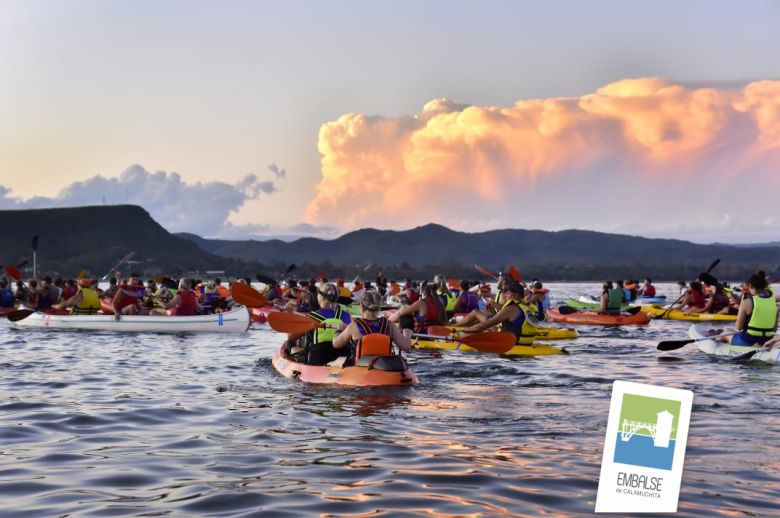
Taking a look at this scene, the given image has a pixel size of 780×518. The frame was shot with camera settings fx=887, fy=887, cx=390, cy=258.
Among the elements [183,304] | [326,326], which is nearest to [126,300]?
[183,304]

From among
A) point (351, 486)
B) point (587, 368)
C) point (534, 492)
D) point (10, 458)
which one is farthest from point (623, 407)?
point (587, 368)

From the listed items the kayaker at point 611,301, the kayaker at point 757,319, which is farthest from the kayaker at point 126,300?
the kayaker at point 757,319

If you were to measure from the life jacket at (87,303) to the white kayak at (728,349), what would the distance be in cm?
1934

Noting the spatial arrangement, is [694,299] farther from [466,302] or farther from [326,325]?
[326,325]

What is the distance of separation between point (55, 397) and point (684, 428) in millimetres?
11478

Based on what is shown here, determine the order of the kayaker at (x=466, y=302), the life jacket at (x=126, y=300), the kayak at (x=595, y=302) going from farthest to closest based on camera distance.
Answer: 1. the kayak at (x=595, y=302)
2. the life jacket at (x=126, y=300)
3. the kayaker at (x=466, y=302)

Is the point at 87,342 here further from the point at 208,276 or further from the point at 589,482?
the point at 208,276

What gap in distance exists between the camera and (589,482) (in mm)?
8055

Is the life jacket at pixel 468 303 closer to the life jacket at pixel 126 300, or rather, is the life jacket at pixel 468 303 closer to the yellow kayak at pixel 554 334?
the yellow kayak at pixel 554 334

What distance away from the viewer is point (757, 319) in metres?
19.1

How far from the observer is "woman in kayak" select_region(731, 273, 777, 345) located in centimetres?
1848

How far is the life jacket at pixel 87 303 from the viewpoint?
30.0 m

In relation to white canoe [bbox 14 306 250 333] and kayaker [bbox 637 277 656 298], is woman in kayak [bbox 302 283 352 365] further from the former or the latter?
kayaker [bbox 637 277 656 298]

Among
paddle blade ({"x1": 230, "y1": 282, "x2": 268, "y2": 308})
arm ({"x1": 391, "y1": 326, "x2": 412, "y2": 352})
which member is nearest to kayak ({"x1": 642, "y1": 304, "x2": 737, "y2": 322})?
paddle blade ({"x1": 230, "y1": 282, "x2": 268, "y2": 308})
